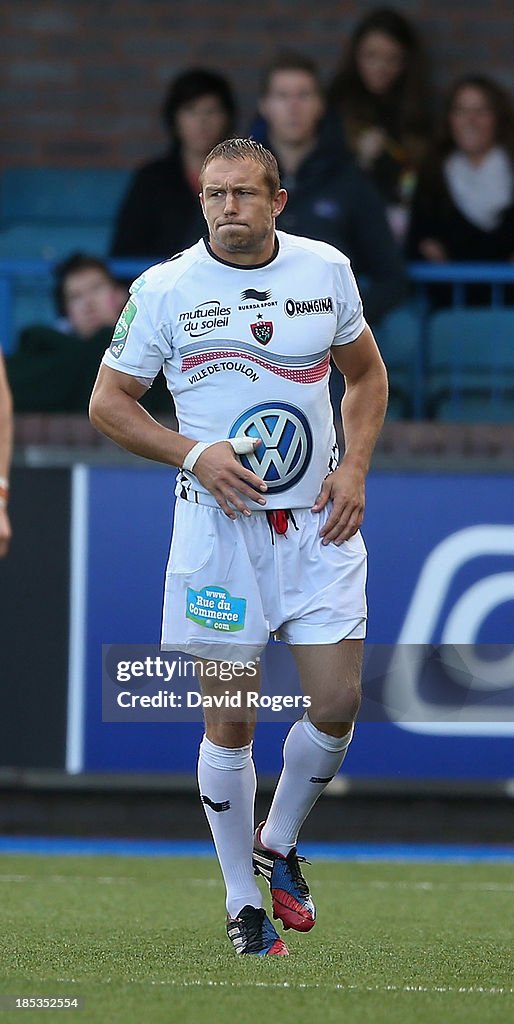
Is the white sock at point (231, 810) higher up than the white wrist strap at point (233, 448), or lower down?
lower down

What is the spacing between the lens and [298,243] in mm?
5605

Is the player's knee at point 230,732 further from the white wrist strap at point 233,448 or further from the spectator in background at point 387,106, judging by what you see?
the spectator in background at point 387,106

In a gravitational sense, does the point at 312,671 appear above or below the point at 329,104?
below

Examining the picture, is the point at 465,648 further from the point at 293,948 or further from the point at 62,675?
the point at 293,948

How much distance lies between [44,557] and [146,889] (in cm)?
220

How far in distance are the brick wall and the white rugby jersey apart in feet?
21.4

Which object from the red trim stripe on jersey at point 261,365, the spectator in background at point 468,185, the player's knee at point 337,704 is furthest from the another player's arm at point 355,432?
the spectator in background at point 468,185

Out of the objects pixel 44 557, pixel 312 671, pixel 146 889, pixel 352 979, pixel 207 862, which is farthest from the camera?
pixel 44 557

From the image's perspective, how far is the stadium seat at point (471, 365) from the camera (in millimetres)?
9164

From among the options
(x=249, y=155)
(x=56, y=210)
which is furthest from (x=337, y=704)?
(x=56, y=210)

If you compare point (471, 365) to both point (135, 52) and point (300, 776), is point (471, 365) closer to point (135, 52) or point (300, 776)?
point (135, 52)

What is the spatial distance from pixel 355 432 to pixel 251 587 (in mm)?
588

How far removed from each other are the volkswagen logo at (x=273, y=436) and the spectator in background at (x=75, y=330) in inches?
150

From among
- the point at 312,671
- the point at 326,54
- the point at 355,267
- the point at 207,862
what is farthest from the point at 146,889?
the point at 326,54
